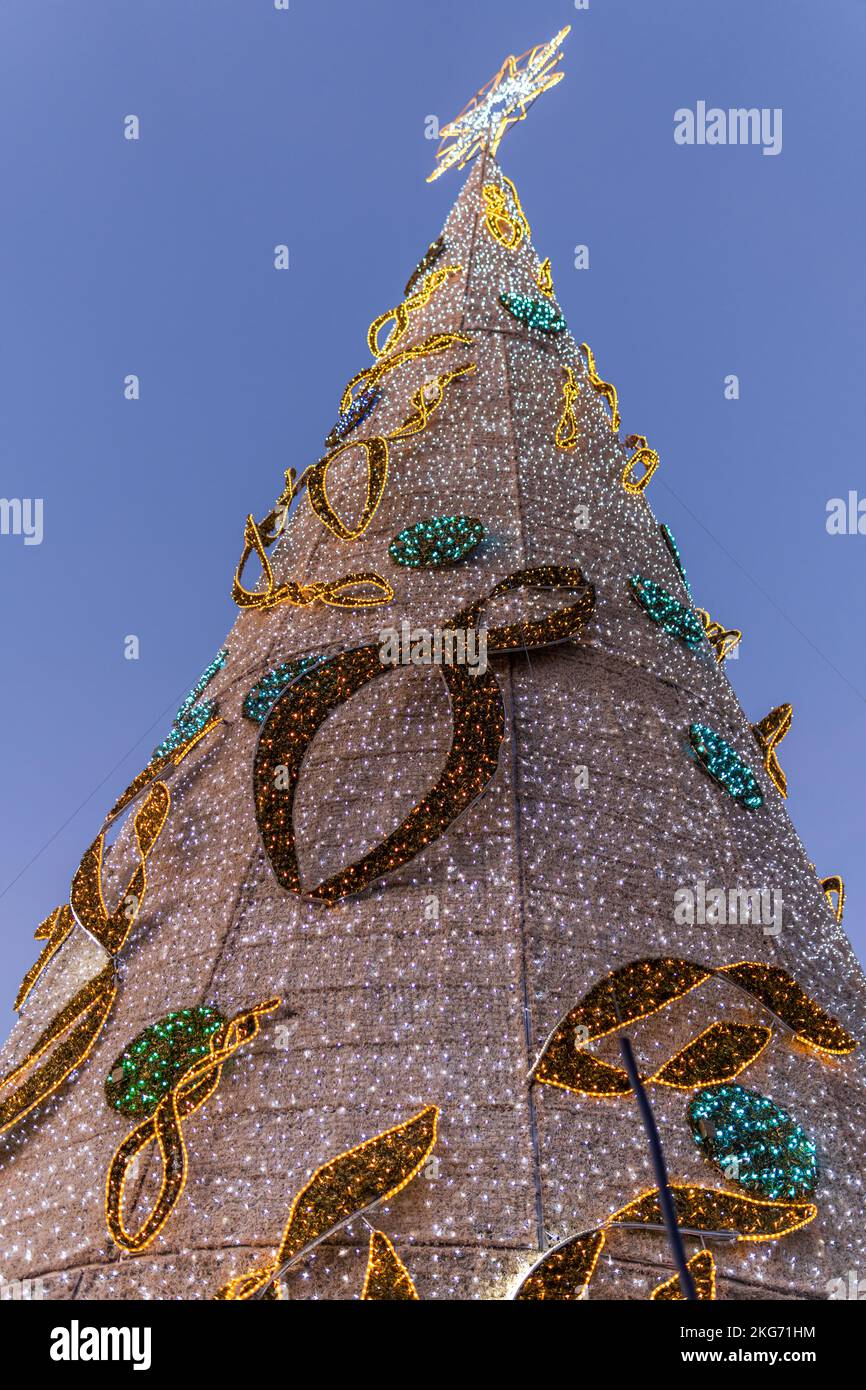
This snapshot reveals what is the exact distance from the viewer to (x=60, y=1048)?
6191 millimetres

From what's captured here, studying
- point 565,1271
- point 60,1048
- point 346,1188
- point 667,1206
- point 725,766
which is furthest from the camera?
point 725,766

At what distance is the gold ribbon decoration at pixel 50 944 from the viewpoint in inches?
288

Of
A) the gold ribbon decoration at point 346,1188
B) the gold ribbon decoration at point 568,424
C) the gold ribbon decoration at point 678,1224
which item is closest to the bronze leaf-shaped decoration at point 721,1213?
the gold ribbon decoration at point 678,1224

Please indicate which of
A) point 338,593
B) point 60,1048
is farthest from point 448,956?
point 338,593

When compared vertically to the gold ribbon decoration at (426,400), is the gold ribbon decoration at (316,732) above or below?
below

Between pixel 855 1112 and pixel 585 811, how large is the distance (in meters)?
2.02

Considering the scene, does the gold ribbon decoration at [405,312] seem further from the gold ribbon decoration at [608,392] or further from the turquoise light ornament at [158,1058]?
the turquoise light ornament at [158,1058]

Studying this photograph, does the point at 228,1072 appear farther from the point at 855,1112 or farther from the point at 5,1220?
the point at 855,1112

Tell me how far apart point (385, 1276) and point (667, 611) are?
478 cm

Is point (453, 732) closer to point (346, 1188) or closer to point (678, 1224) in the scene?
point (346, 1188)

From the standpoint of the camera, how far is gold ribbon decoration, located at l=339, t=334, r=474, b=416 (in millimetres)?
9430

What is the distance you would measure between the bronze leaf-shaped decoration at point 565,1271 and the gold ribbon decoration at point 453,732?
2036 millimetres

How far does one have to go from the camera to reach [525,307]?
396 inches
